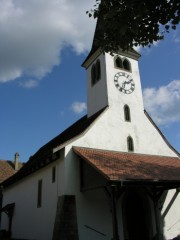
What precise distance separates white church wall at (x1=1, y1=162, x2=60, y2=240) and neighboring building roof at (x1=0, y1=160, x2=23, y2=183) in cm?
939

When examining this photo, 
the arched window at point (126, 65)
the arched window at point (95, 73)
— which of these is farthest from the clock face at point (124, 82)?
the arched window at point (95, 73)

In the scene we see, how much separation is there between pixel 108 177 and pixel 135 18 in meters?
6.37

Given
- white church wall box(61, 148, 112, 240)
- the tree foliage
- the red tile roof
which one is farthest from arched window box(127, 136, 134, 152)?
the tree foliage

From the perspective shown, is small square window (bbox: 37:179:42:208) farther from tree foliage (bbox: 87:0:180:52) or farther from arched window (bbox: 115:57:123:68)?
tree foliage (bbox: 87:0:180:52)

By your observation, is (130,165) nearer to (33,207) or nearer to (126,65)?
(33,207)

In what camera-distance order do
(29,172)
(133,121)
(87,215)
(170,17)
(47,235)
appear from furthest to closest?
1. (29,172)
2. (133,121)
3. (47,235)
4. (87,215)
5. (170,17)

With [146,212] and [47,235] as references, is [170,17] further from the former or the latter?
[47,235]

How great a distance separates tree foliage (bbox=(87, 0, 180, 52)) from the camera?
8281mm

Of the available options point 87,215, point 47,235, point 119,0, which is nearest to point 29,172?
point 47,235

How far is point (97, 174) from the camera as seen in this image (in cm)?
1352

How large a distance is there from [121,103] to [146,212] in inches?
277

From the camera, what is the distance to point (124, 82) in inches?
785

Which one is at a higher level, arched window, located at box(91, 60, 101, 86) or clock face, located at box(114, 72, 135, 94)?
arched window, located at box(91, 60, 101, 86)

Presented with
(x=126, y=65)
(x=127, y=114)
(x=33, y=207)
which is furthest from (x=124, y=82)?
(x=33, y=207)
